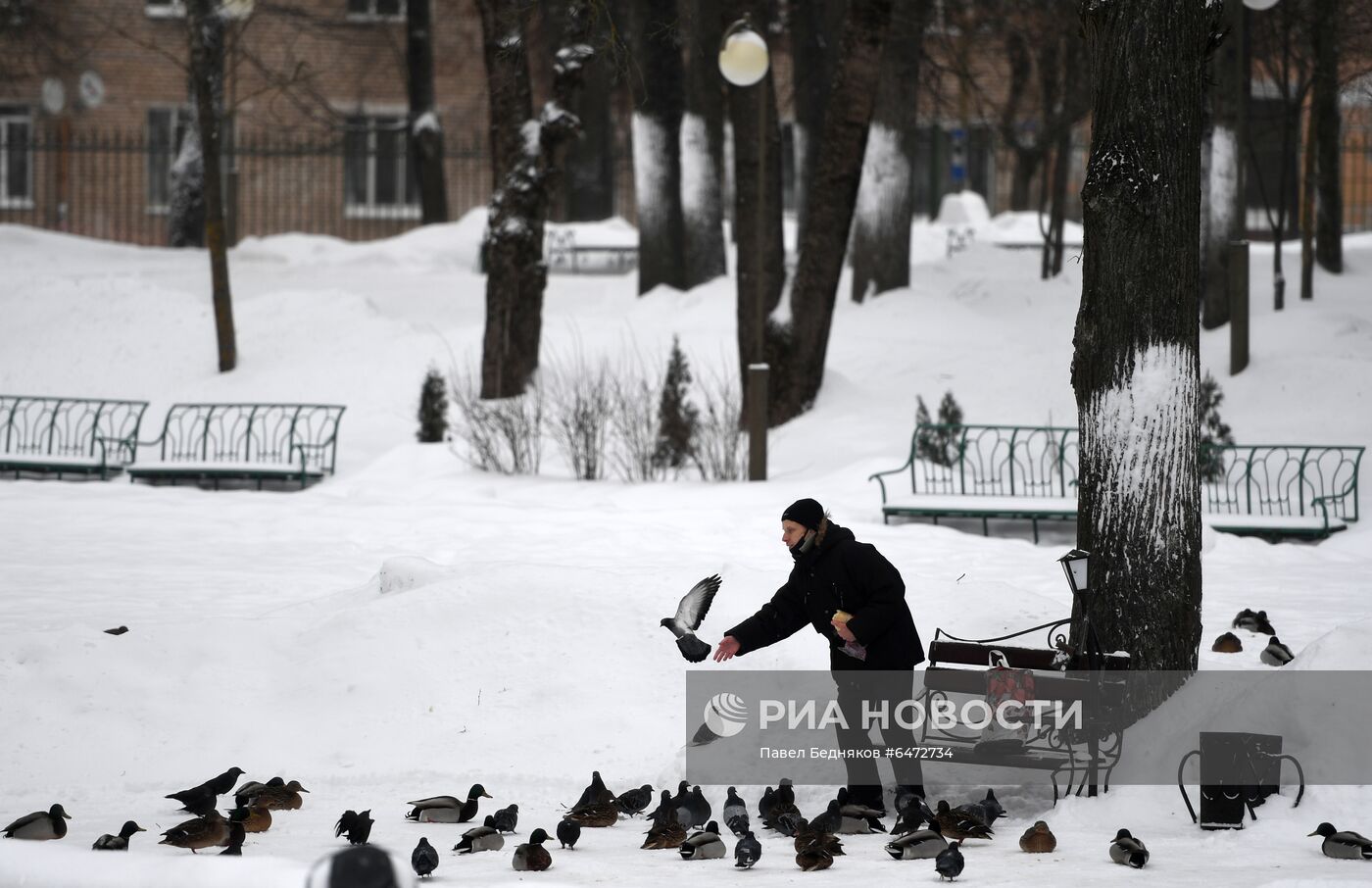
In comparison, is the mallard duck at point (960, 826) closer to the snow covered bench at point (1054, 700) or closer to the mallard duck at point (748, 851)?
the snow covered bench at point (1054, 700)

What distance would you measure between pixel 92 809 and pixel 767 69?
921 cm

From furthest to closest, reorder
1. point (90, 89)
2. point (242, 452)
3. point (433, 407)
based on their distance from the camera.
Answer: point (90, 89) < point (242, 452) < point (433, 407)

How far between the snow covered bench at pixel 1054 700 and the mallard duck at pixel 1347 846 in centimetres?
109

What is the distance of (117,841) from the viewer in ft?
18.5

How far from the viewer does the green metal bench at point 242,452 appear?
1527cm

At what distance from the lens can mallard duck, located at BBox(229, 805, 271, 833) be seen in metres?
6.08

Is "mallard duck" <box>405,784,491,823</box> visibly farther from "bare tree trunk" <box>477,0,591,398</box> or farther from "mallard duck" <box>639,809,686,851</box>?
"bare tree trunk" <box>477,0,591,398</box>

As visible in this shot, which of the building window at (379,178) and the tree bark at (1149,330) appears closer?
the tree bark at (1149,330)

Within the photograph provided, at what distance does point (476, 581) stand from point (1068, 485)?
7.57m

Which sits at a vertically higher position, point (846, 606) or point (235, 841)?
point (846, 606)

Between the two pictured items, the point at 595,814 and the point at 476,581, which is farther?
the point at 476,581

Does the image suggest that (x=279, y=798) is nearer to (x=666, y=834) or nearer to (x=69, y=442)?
(x=666, y=834)

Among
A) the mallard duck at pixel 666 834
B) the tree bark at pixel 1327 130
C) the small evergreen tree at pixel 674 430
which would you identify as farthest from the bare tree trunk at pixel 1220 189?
the mallard duck at pixel 666 834

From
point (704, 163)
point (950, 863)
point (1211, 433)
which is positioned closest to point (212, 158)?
point (704, 163)
